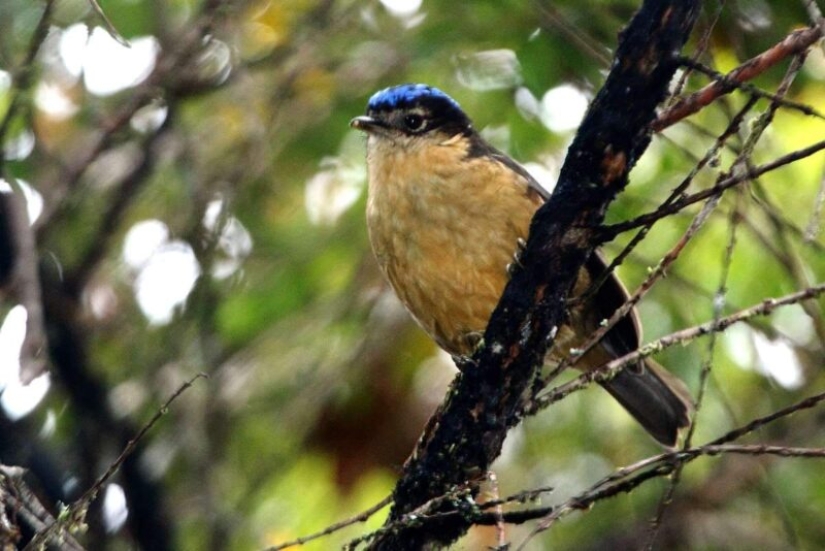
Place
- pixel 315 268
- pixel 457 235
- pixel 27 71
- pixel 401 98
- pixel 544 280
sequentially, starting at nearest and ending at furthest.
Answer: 1. pixel 544 280
2. pixel 27 71
3. pixel 457 235
4. pixel 401 98
5. pixel 315 268

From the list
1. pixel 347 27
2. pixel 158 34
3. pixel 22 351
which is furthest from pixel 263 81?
pixel 22 351

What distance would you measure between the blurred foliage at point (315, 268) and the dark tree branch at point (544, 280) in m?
1.98


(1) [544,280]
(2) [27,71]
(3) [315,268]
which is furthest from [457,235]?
(3) [315,268]

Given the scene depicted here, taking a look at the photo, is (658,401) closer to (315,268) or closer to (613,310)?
(613,310)

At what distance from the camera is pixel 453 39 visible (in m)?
5.72

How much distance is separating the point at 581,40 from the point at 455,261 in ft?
3.26

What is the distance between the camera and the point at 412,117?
5.68 metres

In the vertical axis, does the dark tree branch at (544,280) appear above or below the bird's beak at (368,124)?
below

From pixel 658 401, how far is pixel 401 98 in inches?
67.6

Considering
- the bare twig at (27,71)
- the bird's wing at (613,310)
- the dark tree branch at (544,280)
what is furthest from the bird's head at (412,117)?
the dark tree branch at (544,280)

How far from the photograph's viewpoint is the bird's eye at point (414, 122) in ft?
18.5

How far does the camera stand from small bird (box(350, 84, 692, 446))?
491 cm

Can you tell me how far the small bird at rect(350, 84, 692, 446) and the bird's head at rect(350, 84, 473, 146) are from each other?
0.03ft

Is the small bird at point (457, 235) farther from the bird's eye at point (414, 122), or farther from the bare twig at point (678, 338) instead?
the bare twig at point (678, 338)
